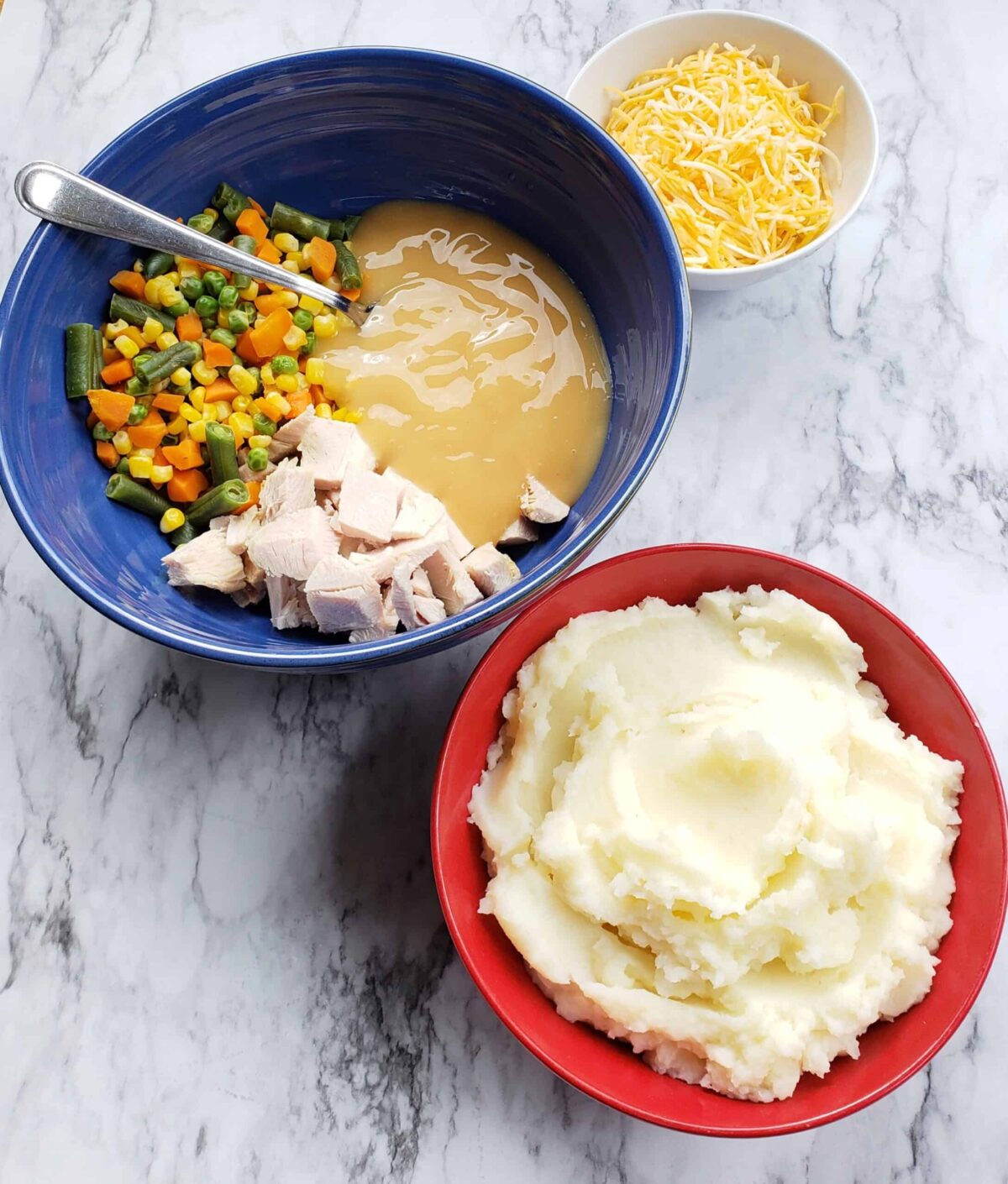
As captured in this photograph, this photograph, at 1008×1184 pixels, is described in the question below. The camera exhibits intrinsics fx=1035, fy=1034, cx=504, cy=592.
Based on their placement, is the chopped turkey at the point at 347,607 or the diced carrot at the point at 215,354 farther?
the diced carrot at the point at 215,354

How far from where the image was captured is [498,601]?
206cm

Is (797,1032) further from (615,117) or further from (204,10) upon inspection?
(204,10)

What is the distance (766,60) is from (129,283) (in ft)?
5.98

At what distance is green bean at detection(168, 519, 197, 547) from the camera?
8.21 feet

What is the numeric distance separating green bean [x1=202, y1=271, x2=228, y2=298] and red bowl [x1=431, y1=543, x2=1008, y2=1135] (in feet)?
3.62

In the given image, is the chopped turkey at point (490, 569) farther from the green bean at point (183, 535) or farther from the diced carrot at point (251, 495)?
the green bean at point (183, 535)

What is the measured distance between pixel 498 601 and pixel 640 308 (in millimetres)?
813

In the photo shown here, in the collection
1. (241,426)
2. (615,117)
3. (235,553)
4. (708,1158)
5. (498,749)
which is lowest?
(708,1158)

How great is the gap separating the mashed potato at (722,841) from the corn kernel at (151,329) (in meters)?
1.20

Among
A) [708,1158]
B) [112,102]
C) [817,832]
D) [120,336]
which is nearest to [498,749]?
[817,832]

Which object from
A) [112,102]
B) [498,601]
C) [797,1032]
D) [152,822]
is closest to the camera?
[498,601]

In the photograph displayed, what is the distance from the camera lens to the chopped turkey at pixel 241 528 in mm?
2420

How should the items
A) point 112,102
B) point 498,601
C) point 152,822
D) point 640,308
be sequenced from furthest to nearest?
point 112,102 → point 152,822 → point 640,308 → point 498,601

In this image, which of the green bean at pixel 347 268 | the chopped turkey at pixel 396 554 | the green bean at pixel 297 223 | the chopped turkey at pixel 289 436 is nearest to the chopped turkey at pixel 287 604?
the chopped turkey at pixel 396 554
